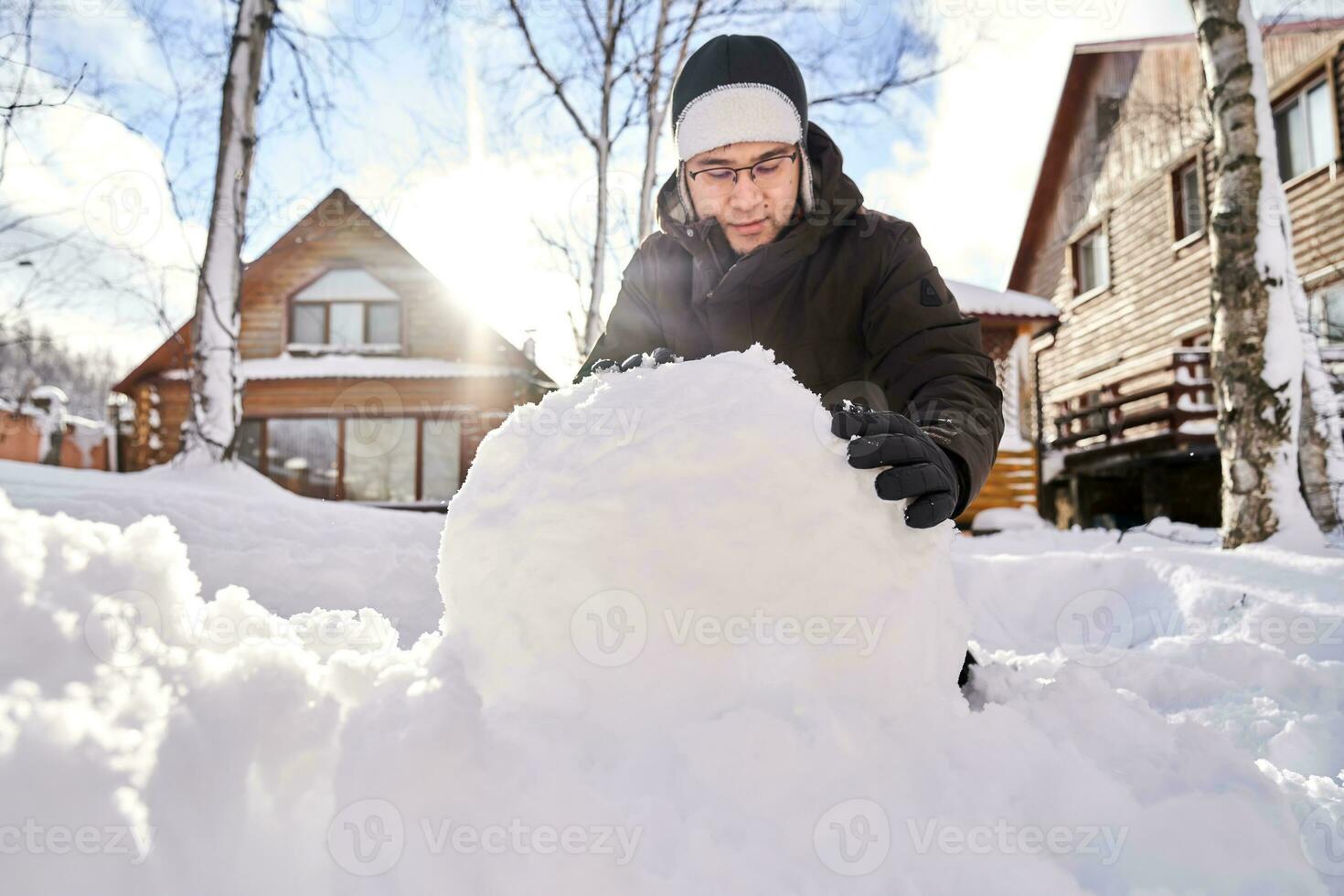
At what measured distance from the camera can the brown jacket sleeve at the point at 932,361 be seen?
163 centimetres

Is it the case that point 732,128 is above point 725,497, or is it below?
above

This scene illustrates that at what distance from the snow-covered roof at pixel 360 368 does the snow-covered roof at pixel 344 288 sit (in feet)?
4.20

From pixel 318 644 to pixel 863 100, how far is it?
11.2m

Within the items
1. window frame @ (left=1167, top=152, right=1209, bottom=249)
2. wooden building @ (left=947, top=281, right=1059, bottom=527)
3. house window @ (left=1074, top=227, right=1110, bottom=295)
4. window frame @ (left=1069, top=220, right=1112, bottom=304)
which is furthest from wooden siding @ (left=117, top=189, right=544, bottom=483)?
house window @ (left=1074, top=227, right=1110, bottom=295)

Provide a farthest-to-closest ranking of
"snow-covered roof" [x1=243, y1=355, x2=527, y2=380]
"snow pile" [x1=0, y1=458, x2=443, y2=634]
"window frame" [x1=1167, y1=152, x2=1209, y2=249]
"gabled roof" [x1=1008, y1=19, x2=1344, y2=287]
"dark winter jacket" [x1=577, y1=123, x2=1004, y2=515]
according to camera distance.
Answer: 1. "snow-covered roof" [x1=243, y1=355, x2=527, y2=380]
2. "gabled roof" [x1=1008, y1=19, x2=1344, y2=287]
3. "window frame" [x1=1167, y1=152, x2=1209, y2=249]
4. "snow pile" [x1=0, y1=458, x2=443, y2=634]
5. "dark winter jacket" [x1=577, y1=123, x2=1004, y2=515]

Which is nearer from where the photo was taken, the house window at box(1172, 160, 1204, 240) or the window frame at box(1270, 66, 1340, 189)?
the window frame at box(1270, 66, 1340, 189)

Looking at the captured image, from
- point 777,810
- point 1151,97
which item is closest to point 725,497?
point 777,810

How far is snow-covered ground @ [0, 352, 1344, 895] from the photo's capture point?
2.95 feet

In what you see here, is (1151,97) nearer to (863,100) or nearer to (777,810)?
(863,100)

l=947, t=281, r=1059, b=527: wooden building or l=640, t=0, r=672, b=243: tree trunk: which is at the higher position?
l=640, t=0, r=672, b=243: tree trunk

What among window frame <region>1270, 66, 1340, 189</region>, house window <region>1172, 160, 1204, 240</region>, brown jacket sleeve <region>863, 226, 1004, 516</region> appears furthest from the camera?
house window <region>1172, 160, 1204, 240</region>

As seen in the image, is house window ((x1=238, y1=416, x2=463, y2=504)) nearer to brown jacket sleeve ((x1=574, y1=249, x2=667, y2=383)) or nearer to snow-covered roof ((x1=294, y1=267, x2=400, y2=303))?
snow-covered roof ((x1=294, y1=267, x2=400, y2=303))

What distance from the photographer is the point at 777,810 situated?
102cm

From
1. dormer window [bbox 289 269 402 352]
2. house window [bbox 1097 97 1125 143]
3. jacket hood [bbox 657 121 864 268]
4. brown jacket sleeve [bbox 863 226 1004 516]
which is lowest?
brown jacket sleeve [bbox 863 226 1004 516]
